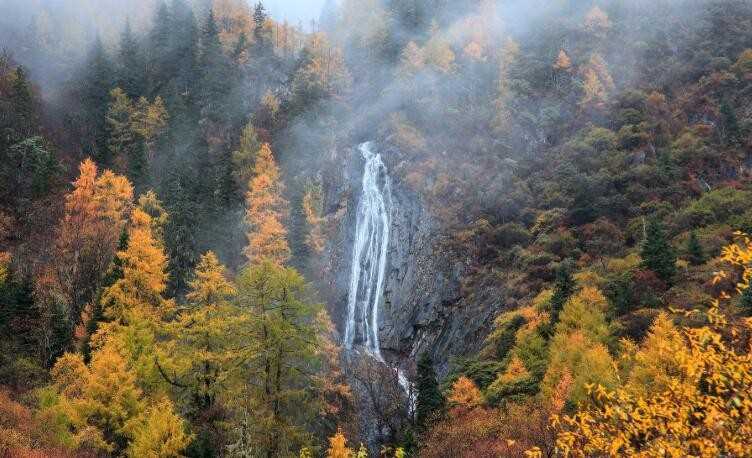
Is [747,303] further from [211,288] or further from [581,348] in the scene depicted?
[211,288]

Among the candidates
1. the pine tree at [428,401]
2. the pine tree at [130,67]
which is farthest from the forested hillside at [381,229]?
the pine tree at [130,67]

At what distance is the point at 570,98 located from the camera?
58.6 m

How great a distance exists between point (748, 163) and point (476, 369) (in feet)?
98.4

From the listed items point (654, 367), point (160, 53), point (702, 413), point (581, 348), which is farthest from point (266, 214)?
point (160, 53)

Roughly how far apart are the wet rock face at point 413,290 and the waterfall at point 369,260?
56 centimetres

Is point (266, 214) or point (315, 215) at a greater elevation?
point (315, 215)

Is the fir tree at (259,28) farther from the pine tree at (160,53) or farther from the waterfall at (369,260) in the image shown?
the waterfall at (369,260)

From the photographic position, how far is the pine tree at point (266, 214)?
3744 centimetres

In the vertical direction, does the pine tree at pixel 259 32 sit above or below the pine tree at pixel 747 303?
above

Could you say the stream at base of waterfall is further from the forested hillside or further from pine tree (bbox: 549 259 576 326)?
pine tree (bbox: 549 259 576 326)

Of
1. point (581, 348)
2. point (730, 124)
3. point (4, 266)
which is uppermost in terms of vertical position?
point (730, 124)

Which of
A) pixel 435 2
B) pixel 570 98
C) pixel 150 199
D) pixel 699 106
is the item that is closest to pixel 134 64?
pixel 150 199

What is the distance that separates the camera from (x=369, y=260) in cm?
4478

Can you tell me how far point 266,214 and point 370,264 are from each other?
9.87 m
